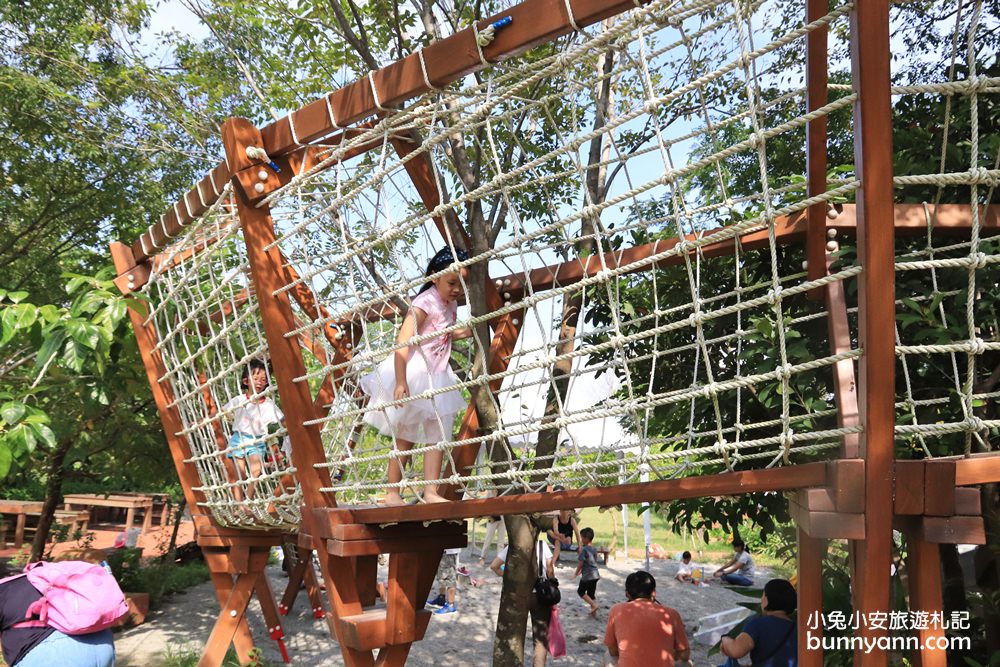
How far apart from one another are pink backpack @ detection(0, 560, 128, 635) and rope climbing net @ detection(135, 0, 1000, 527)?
60 cm

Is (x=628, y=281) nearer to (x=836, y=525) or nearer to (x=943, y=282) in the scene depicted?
(x=943, y=282)

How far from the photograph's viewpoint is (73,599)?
295 centimetres

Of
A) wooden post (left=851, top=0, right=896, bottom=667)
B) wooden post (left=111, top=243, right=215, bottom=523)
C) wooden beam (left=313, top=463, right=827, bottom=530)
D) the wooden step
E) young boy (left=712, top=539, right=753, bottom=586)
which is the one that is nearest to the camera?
wooden post (left=851, top=0, right=896, bottom=667)

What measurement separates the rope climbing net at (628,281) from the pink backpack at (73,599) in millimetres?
595

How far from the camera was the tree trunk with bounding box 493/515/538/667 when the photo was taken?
3408 mm

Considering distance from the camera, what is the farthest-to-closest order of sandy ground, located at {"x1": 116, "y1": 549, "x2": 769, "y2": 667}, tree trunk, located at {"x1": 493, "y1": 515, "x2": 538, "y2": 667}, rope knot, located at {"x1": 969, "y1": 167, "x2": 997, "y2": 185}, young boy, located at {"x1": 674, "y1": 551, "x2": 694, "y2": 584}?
young boy, located at {"x1": 674, "y1": 551, "x2": 694, "y2": 584}, sandy ground, located at {"x1": 116, "y1": 549, "x2": 769, "y2": 667}, tree trunk, located at {"x1": 493, "y1": 515, "x2": 538, "y2": 667}, rope knot, located at {"x1": 969, "y1": 167, "x2": 997, "y2": 185}

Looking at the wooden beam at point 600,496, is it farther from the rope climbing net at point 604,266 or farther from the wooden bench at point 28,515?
the wooden bench at point 28,515

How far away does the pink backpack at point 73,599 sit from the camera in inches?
115

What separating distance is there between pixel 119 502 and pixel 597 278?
33.4 feet

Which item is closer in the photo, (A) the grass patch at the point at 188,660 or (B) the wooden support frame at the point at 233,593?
(B) the wooden support frame at the point at 233,593

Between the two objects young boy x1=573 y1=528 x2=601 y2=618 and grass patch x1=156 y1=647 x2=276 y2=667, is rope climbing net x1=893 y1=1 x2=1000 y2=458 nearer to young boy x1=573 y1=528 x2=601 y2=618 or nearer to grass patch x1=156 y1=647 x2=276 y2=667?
grass patch x1=156 y1=647 x2=276 y2=667

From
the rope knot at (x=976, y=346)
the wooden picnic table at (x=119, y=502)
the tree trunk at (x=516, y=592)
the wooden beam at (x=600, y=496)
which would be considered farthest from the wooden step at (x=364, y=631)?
the wooden picnic table at (x=119, y=502)

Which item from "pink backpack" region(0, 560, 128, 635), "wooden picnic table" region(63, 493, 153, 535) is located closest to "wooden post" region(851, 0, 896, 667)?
"pink backpack" region(0, 560, 128, 635)

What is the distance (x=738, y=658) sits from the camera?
3434 mm
